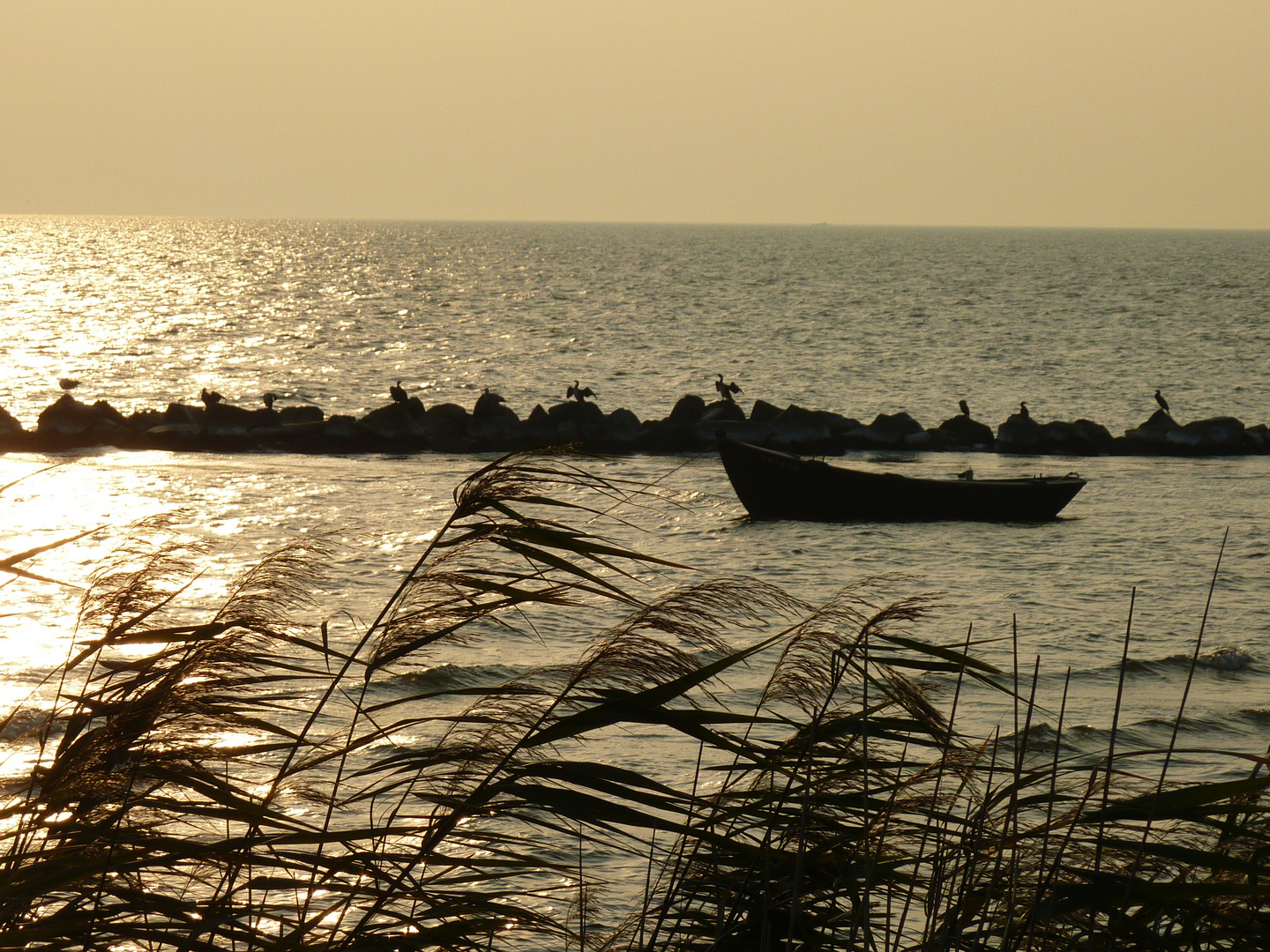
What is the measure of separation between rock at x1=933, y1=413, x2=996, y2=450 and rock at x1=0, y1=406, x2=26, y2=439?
22535mm

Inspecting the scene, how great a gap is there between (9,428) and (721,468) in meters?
16.7

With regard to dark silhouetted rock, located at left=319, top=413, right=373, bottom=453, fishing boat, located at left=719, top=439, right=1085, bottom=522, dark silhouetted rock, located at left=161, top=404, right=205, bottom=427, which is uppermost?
dark silhouetted rock, located at left=161, top=404, right=205, bottom=427

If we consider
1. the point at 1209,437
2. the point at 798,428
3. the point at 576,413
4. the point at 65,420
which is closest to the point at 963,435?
the point at 798,428

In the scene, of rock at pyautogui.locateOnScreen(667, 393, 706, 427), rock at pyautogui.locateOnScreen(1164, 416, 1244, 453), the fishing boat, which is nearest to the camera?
the fishing boat

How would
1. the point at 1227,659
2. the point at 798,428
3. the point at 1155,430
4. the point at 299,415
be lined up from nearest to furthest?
the point at 1227,659 < the point at 798,428 < the point at 299,415 < the point at 1155,430

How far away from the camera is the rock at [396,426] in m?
29.7

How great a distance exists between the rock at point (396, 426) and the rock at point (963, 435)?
1341cm

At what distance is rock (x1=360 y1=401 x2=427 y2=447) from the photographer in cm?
2972

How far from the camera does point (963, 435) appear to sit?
106ft

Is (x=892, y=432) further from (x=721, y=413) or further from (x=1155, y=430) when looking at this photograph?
(x=1155, y=430)

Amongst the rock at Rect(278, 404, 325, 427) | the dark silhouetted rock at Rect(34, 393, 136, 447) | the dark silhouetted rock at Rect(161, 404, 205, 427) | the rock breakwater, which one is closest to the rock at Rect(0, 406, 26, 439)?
the rock breakwater

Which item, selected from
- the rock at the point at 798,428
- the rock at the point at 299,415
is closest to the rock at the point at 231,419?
the rock at the point at 299,415

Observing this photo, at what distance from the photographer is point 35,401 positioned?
37094 mm

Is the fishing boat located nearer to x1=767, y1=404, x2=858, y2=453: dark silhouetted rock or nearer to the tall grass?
x1=767, y1=404, x2=858, y2=453: dark silhouetted rock
